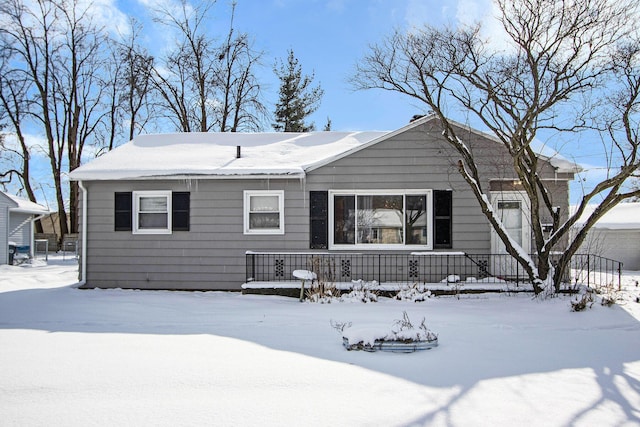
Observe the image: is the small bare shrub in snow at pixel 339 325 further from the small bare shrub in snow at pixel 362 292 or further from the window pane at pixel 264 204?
the window pane at pixel 264 204

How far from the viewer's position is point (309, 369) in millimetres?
4652

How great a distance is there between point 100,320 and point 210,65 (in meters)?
21.4

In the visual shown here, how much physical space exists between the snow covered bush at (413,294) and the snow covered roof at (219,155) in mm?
3419

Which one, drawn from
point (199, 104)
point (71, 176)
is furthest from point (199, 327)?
point (199, 104)

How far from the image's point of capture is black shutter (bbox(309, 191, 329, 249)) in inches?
408

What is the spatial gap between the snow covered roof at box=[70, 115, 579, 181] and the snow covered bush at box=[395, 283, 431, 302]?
3.36 m

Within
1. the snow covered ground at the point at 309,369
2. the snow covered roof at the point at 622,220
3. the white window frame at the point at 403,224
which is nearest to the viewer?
the snow covered ground at the point at 309,369

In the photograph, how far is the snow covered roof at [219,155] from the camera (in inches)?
407

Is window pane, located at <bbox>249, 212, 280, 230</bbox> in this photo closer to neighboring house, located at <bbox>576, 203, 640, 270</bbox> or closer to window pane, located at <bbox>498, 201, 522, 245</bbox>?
window pane, located at <bbox>498, 201, 522, 245</bbox>

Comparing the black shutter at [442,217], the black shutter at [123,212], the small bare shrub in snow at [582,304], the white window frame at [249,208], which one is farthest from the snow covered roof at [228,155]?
the small bare shrub in snow at [582,304]

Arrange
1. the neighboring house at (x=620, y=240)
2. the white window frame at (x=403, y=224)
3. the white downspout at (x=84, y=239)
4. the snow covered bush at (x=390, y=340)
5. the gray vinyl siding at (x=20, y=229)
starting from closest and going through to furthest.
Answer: the snow covered bush at (x=390, y=340) → the white window frame at (x=403, y=224) → the white downspout at (x=84, y=239) → the neighboring house at (x=620, y=240) → the gray vinyl siding at (x=20, y=229)

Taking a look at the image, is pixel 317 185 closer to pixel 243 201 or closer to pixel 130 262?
pixel 243 201

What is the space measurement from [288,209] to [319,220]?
768 millimetres

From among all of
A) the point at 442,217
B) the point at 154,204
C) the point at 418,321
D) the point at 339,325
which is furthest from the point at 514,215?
the point at 154,204
